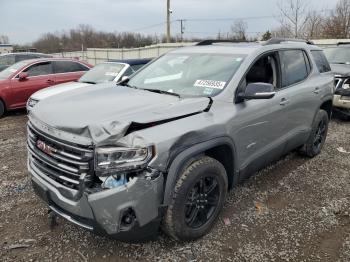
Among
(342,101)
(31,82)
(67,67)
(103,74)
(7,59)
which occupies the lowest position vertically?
(342,101)

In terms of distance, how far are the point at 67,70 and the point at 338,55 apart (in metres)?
7.78

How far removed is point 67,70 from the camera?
10203 millimetres

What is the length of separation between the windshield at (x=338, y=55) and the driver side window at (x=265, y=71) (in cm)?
616

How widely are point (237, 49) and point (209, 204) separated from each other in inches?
71.7

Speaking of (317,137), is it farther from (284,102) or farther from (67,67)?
(67,67)

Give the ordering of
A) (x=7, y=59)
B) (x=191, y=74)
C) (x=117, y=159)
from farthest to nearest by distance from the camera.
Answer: (x=7, y=59)
(x=191, y=74)
(x=117, y=159)

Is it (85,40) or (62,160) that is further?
(85,40)

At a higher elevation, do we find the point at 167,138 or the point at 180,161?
the point at 167,138

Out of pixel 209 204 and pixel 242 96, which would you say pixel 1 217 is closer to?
pixel 209 204

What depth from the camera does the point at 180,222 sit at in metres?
3.01

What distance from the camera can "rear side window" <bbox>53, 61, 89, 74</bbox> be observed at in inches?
394

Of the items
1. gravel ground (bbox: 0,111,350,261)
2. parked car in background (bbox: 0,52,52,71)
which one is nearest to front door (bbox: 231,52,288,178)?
gravel ground (bbox: 0,111,350,261)

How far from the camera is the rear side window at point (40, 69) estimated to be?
9.55 metres

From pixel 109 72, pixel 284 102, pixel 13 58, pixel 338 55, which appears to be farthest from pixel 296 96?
pixel 13 58
